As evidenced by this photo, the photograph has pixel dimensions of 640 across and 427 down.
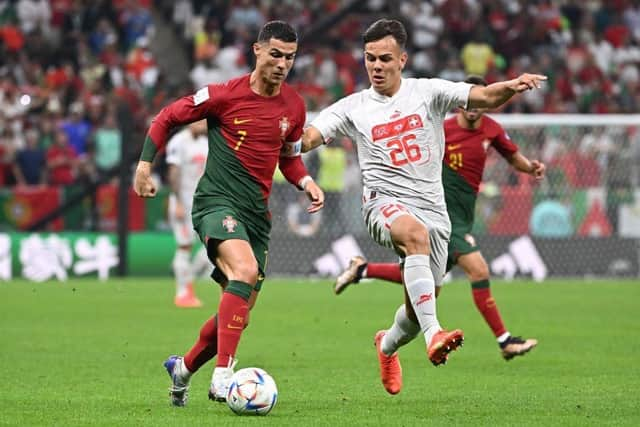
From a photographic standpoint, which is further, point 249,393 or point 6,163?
point 6,163

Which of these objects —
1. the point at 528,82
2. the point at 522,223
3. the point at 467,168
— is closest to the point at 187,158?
the point at 467,168

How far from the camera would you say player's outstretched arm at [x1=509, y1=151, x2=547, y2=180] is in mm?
11055

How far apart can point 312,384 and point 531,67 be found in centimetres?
1726

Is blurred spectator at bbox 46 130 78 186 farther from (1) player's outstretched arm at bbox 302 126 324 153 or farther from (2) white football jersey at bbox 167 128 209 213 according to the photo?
(1) player's outstretched arm at bbox 302 126 324 153

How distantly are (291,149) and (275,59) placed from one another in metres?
0.61

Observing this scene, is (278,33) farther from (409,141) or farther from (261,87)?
(409,141)

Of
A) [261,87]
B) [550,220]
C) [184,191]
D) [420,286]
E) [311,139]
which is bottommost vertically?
[550,220]

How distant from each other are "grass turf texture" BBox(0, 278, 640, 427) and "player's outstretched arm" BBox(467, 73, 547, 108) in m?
1.76

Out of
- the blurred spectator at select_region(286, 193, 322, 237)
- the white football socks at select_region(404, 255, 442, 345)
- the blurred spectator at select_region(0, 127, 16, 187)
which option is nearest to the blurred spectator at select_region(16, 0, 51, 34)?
the blurred spectator at select_region(0, 127, 16, 187)

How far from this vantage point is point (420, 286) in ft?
25.0

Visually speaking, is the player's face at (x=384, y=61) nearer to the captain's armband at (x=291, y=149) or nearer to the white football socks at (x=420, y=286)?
the captain's armband at (x=291, y=149)

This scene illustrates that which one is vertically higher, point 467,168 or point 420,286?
point 420,286

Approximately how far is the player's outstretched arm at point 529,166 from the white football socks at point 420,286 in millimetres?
3573

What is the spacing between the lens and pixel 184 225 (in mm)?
15211
